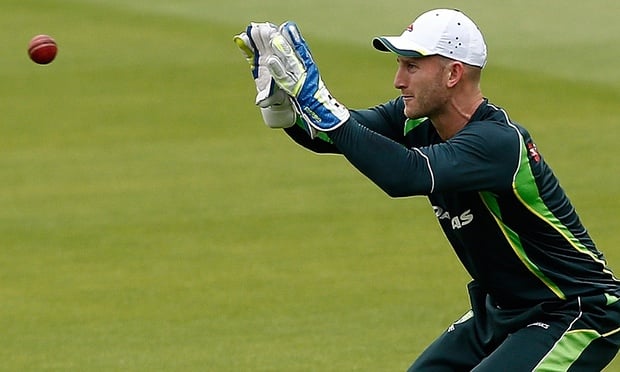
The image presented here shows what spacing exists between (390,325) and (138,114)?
10.0 meters

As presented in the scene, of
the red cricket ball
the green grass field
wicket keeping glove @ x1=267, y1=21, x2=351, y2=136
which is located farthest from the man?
the green grass field

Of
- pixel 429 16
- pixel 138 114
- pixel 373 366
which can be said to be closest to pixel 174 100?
pixel 138 114

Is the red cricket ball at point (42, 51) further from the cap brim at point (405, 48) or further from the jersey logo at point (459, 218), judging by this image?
the jersey logo at point (459, 218)

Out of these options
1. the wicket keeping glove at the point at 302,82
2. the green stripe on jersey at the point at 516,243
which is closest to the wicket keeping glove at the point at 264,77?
the wicket keeping glove at the point at 302,82

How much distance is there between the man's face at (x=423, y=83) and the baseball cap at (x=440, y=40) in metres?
0.06

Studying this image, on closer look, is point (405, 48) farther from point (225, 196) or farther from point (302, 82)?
point (225, 196)

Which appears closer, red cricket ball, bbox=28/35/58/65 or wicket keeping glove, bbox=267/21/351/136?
wicket keeping glove, bbox=267/21/351/136

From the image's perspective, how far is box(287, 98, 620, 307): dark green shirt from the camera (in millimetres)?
6223

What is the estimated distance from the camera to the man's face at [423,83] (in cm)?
657

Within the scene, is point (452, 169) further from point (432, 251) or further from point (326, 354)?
point (432, 251)

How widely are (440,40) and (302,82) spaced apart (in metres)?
0.68

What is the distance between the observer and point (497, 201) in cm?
651

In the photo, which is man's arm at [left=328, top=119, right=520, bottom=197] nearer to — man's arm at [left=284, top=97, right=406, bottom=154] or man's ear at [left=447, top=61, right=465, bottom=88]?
man's ear at [left=447, top=61, right=465, bottom=88]

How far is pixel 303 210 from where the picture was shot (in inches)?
575
